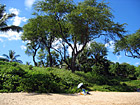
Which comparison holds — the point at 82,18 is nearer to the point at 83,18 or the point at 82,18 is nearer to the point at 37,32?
the point at 83,18

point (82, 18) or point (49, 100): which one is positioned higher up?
point (82, 18)

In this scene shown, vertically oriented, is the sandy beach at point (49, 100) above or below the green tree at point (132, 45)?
below

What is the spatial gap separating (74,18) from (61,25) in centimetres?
313

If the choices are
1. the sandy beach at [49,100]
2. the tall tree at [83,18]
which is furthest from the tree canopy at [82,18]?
the sandy beach at [49,100]

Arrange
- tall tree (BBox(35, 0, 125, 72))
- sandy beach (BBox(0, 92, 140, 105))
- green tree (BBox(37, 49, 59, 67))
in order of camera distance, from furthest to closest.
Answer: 1. green tree (BBox(37, 49, 59, 67))
2. tall tree (BBox(35, 0, 125, 72))
3. sandy beach (BBox(0, 92, 140, 105))

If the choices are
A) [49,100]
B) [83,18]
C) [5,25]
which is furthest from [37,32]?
[49,100]

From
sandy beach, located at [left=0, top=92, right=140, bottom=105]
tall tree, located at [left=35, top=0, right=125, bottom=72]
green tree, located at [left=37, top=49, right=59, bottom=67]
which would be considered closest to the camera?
sandy beach, located at [left=0, top=92, right=140, bottom=105]

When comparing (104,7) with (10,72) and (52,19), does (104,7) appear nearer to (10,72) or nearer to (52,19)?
(52,19)

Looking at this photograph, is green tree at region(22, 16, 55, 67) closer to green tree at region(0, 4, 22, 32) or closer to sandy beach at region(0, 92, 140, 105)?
green tree at region(0, 4, 22, 32)

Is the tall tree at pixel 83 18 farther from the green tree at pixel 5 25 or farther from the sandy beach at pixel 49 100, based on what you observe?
the sandy beach at pixel 49 100

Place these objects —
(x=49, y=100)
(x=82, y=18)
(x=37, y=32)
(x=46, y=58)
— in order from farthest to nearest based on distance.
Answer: (x=46, y=58), (x=37, y=32), (x=82, y=18), (x=49, y=100)

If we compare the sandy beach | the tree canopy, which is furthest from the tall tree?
the sandy beach

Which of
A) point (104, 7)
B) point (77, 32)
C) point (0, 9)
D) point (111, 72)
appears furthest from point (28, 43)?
point (111, 72)

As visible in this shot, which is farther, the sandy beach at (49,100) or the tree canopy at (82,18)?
the tree canopy at (82,18)
